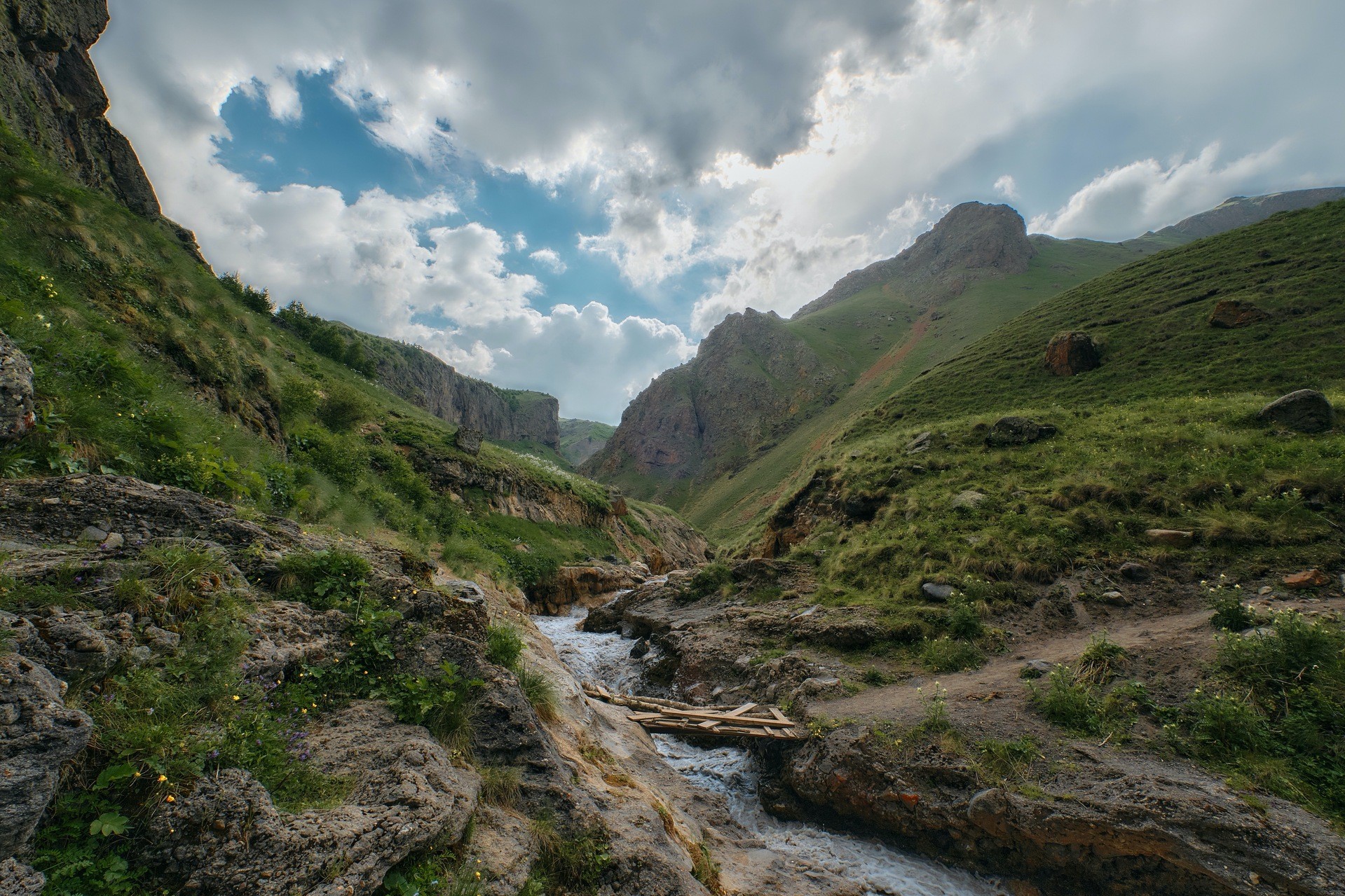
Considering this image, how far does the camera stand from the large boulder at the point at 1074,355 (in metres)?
→ 30.8

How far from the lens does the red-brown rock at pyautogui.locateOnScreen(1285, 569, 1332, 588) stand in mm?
9570

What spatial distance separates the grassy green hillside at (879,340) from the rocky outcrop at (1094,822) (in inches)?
2586

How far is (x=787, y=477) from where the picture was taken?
8581cm

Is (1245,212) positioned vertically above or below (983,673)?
above

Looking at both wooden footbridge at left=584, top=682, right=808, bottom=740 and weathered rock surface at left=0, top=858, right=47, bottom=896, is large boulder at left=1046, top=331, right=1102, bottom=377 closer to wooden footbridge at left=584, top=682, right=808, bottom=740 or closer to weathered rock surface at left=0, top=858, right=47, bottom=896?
wooden footbridge at left=584, top=682, right=808, bottom=740

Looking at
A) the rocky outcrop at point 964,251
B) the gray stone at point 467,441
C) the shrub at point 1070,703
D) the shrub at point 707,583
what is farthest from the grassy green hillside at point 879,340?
the shrub at point 1070,703

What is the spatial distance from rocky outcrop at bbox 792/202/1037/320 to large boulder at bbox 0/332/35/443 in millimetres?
172175

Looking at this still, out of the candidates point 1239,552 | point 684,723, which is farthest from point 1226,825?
point 1239,552

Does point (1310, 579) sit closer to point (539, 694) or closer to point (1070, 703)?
point (1070, 703)

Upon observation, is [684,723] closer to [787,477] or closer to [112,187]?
[112,187]

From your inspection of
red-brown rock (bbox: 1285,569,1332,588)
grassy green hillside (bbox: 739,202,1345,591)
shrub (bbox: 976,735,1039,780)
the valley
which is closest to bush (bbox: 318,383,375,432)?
the valley

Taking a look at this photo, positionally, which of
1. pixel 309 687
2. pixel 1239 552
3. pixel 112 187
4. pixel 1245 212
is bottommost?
pixel 1239 552

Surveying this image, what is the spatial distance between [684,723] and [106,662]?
9919 millimetres

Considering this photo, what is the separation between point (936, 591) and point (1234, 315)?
104 ft
